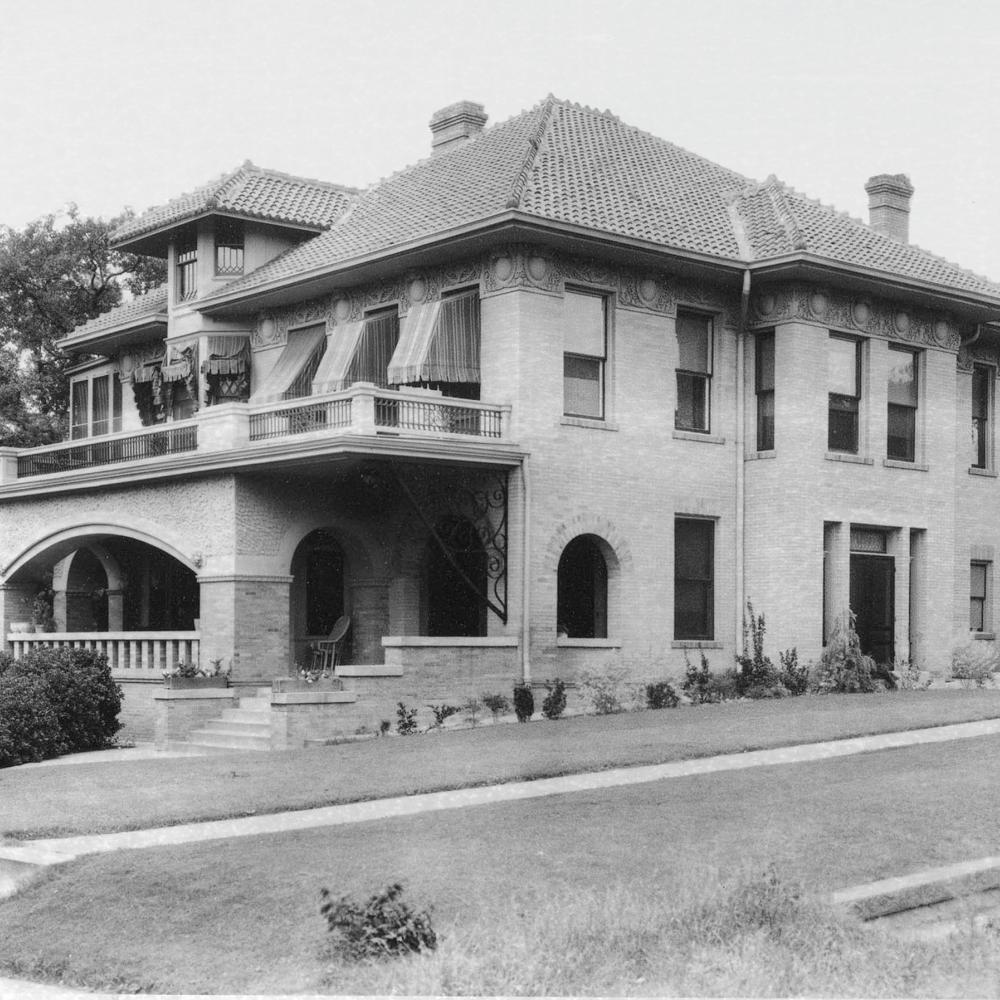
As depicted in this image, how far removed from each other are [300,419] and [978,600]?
14.0 meters

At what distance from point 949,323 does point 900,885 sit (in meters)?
19.5

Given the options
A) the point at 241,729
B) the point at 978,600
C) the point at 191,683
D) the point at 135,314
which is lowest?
the point at 241,729

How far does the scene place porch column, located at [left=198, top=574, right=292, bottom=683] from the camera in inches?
930

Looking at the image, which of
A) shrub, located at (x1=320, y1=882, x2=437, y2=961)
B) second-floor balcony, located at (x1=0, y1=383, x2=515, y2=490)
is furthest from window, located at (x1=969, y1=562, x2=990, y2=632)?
shrub, located at (x1=320, y1=882, x2=437, y2=961)

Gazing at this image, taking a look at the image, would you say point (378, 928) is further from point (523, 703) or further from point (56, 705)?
point (56, 705)

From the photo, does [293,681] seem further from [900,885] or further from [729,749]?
[900,885]

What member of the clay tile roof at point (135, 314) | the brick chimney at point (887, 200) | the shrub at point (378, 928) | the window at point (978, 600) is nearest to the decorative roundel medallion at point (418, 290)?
the clay tile roof at point (135, 314)

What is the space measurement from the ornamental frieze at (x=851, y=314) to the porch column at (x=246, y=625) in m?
9.27

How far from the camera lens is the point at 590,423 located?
968 inches

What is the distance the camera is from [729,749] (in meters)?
17.3

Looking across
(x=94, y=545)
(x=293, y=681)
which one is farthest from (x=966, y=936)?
(x=94, y=545)

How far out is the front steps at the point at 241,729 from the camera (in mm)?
21453

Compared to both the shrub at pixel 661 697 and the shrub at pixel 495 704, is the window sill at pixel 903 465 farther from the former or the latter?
the shrub at pixel 495 704

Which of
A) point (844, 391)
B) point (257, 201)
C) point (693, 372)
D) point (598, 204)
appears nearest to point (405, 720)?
point (693, 372)
